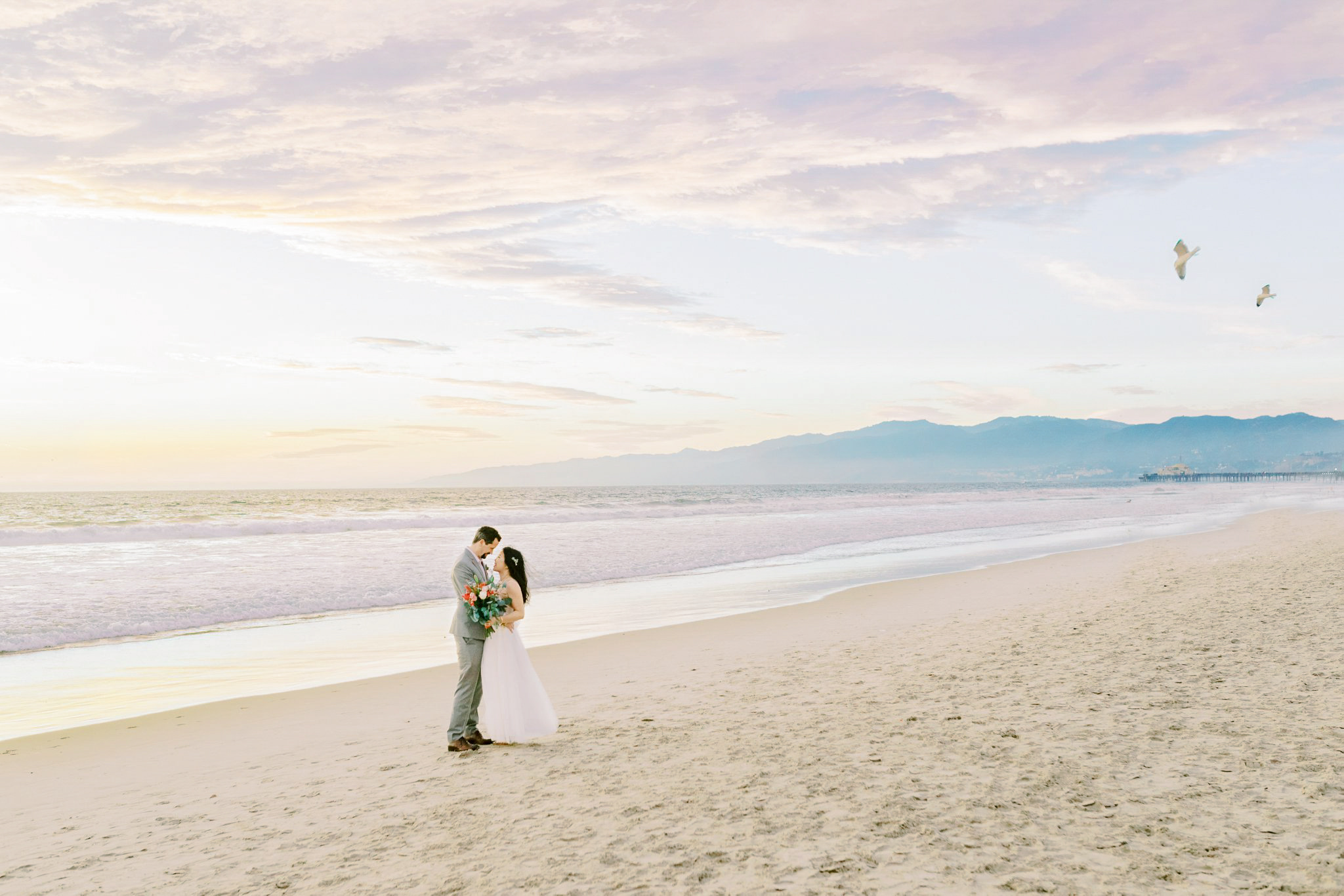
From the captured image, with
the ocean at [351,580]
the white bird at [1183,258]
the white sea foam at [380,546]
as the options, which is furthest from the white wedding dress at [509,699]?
the white bird at [1183,258]

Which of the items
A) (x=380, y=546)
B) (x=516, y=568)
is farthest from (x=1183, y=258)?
(x=380, y=546)

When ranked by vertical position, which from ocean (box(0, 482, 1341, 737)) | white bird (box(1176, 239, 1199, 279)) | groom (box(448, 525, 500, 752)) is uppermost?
white bird (box(1176, 239, 1199, 279))

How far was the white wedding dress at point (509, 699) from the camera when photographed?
8016 mm

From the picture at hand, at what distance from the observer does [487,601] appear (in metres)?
7.97

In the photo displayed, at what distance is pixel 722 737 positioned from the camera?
788 cm

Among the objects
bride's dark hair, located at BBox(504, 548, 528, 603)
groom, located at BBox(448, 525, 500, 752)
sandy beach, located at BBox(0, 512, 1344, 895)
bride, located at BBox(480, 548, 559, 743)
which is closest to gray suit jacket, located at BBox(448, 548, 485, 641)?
groom, located at BBox(448, 525, 500, 752)

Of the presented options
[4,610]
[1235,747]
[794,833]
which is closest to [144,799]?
[794,833]

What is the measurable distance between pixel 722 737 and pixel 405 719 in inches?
143

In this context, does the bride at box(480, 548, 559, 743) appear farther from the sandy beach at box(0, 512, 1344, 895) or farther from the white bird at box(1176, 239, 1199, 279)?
the white bird at box(1176, 239, 1199, 279)

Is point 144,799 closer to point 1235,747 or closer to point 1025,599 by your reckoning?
point 1235,747

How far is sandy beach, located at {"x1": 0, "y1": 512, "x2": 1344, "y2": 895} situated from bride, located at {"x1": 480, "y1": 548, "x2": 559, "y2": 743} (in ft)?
0.73

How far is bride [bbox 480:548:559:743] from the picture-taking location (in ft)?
26.3

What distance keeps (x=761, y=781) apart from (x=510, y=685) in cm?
274

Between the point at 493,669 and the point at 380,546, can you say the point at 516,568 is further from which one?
the point at 380,546
